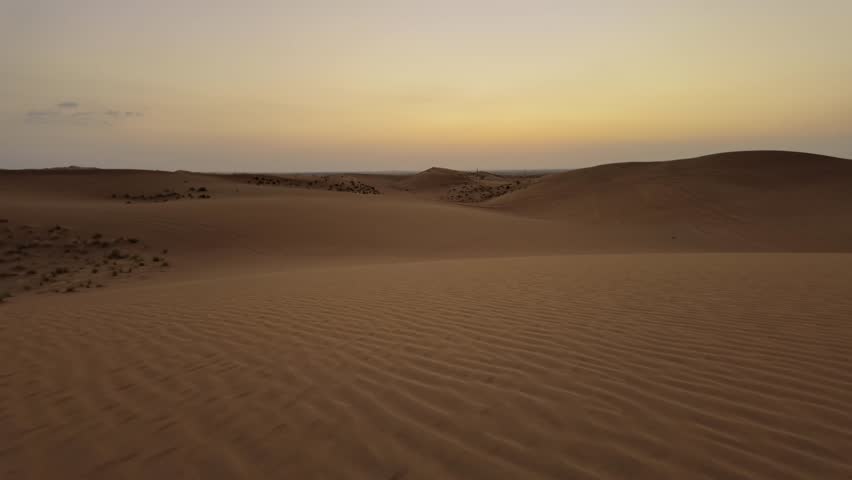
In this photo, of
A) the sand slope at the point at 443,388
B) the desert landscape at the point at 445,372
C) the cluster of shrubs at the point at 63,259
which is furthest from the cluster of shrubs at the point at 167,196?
the sand slope at the point at 443,388

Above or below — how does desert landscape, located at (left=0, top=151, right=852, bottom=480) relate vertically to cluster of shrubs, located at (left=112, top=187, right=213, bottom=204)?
below

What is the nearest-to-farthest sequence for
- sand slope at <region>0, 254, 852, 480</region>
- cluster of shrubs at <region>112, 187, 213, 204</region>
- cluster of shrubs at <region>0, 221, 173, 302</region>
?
1. sand slope at <region>0, 254, 852, 480</region>
2. cluster of shrubs at <region>0, 221, 173, 302</region>
3. cluster of shrubs at <region>112, 187, 213, 204</region>

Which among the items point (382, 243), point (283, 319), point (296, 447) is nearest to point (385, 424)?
point (296, 447)

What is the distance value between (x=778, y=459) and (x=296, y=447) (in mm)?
2501

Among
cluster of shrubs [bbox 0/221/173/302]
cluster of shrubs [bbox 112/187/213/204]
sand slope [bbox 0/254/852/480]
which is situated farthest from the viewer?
cluster of shrubs [bbox 112/187/213/204]

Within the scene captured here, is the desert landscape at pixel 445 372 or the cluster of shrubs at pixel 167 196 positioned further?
the cluster of shrubs at pixel 167 196

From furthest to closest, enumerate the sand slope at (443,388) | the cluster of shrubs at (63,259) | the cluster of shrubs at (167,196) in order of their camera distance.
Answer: the cluster of shrubs at (167,196) → the cluster of shrubs at (63,259) → the sand slope at (443,388)

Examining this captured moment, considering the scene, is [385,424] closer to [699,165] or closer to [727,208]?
[727,208]

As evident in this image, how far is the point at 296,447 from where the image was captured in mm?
2604

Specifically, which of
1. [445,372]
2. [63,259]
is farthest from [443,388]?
[63,259]

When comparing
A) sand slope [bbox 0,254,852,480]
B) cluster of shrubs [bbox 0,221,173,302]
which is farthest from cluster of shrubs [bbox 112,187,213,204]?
sand slope [bbox 0,254,852,480]

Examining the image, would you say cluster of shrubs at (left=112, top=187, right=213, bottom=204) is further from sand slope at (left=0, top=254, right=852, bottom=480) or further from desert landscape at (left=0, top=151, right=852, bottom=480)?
sand slope at (left=0, top=254, right=852, bottom=480)

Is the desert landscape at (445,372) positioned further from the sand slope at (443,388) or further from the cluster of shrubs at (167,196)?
the cluster of shrubs at (167,196)

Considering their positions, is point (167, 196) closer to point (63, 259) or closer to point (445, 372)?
point (63, 259)
